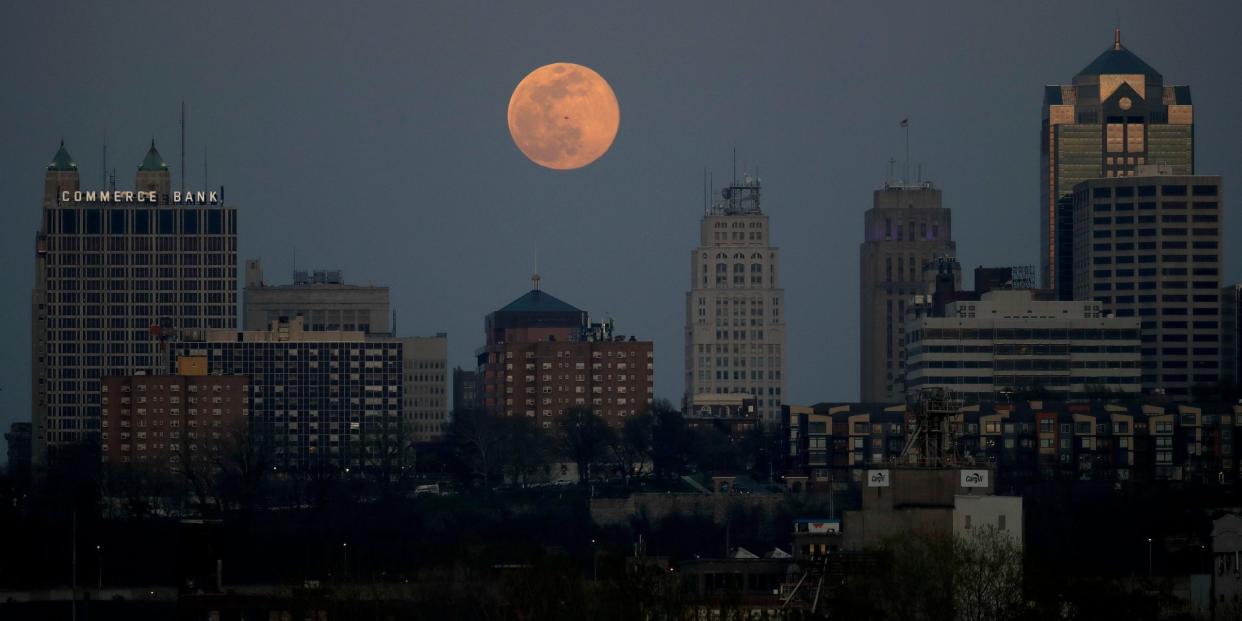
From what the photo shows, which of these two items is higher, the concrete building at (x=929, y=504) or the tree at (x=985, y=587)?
the concrete building at (x=929, y=504)

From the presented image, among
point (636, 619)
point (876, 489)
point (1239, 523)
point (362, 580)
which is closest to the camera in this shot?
point (636, 619)

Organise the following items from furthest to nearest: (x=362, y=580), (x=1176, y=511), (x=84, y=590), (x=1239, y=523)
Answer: (x=1176, y=511), (x=84, y=590), (x=362, y=580), (x=1239, y=523)

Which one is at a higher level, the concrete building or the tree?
the concrete building

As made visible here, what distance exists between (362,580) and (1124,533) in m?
53.8

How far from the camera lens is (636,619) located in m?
106

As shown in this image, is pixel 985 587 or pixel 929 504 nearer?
pixel 985 587

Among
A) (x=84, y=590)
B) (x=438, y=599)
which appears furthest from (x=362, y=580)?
(x=84, y=590)

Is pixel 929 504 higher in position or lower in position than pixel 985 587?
higher

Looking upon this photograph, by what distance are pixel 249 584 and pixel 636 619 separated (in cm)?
8428

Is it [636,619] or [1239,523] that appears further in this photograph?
[1239,523]

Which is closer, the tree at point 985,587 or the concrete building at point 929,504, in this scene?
the tree at point 985,587

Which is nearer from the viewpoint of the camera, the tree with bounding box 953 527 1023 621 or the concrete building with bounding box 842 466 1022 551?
the tree with bounding box 953 527 1023 621

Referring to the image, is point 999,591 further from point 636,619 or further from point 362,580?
point 362,580

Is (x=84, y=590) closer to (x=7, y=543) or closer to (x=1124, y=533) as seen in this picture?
(x=7, y=543)
